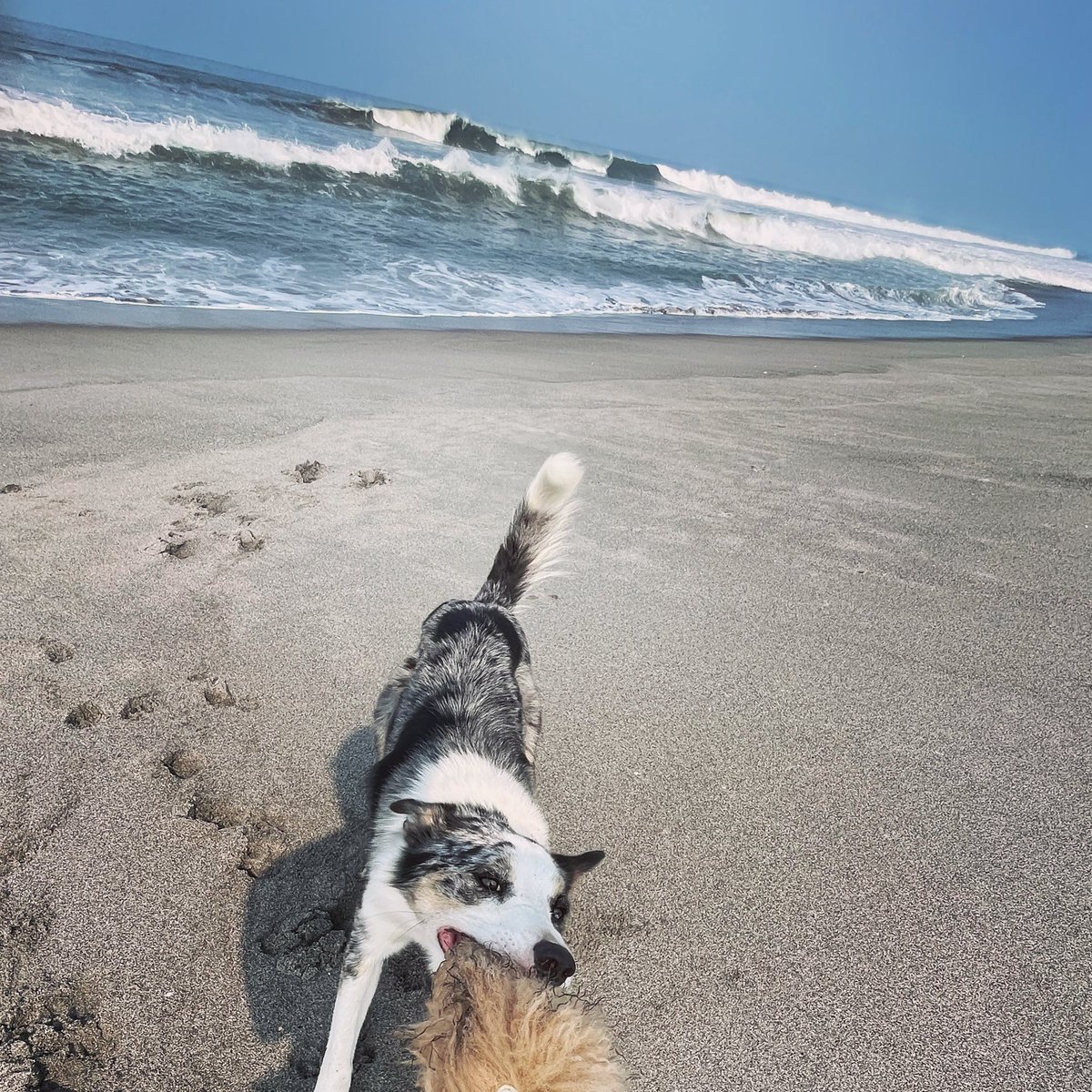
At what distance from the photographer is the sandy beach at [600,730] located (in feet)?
6.95

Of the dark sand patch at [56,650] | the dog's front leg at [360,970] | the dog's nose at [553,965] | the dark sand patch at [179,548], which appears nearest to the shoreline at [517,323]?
the dark sand patch at [179,548]

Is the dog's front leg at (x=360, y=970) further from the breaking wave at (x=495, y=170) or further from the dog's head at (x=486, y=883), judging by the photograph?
the breaking wave at (x=495, y=170)

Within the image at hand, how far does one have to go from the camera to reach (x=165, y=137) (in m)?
18.4

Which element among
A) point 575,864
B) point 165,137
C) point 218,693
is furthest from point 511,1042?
point 165,137

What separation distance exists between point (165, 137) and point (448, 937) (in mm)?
21089

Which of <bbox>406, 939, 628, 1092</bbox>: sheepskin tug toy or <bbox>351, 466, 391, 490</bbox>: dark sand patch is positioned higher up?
<bbox>406, 939, 628, 1092</bbox>: sheepskin tug toy

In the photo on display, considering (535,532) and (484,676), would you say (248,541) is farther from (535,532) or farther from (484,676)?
(484,676)

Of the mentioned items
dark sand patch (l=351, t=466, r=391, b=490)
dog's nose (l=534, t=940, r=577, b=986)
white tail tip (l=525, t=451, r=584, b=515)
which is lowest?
dark sand patch (l=351, t=466, r=391, b=490)

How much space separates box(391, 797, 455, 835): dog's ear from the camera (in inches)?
85.0

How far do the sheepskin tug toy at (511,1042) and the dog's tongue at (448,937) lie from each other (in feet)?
1.51

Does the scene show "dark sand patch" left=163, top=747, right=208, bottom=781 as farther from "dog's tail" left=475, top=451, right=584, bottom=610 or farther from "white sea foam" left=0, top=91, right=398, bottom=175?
"white sea foam" left=0, top=91, right=398, bottom=175

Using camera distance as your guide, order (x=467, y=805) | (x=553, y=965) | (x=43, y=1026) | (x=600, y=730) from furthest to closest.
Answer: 1. (x=600, y=730)
2. (x=467, y=805)
3. (x=43, y=1026)
4. (x=553, y=965)

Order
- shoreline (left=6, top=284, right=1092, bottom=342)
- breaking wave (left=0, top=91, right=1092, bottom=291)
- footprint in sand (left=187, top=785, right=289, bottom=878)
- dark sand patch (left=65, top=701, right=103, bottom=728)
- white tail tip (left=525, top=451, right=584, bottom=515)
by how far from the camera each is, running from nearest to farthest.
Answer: footprint in sand (left=187, top=785, right=289, bottom=878) < dark sand patch (left=65, top=701, right=103, bottom=728) < white tail tip (left=525, top=451, right=584, bottom=515) < shoreline (left=6, top=284, right=1092, bottom=342) < breaking wave (left=0, top=91, right=1092, bottom=291)

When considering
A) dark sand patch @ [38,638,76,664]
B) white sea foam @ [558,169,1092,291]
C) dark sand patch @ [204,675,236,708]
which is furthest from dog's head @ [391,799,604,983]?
white sea foam @ [558,169,1092,291]
